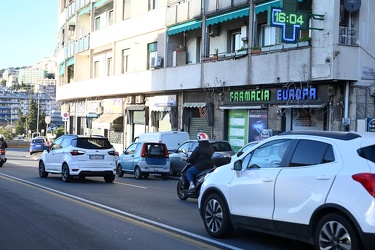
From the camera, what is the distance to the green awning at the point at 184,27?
91.5 ft

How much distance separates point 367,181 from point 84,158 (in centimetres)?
1324

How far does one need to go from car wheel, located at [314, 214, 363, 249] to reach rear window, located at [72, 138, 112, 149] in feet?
41.9

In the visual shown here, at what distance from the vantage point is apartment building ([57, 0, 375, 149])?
786 inches

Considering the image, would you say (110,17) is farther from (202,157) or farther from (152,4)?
(202,157)

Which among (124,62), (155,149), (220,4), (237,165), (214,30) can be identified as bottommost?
(155,149)

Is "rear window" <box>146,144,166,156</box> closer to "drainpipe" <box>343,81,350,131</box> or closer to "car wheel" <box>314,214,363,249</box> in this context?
"drainpipe" <box>343,81,350,131</box>

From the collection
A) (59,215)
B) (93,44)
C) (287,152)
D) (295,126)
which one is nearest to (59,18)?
(93,44)

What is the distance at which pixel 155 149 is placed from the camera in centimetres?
2111

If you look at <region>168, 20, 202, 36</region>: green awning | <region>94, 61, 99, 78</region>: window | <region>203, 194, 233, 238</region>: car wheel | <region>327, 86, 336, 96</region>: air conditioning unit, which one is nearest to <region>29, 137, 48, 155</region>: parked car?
<region>94, 61, 99, 78</region>: window

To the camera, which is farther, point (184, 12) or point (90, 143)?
point (184, 12)

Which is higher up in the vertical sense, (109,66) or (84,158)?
(109,66)

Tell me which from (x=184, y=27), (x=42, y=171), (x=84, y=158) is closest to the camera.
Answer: (x=84, y=158)

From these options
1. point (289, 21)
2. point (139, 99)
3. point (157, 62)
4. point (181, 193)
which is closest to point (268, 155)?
point (181, 193)

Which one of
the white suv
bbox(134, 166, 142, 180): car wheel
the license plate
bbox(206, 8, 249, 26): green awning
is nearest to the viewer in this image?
the white suv
